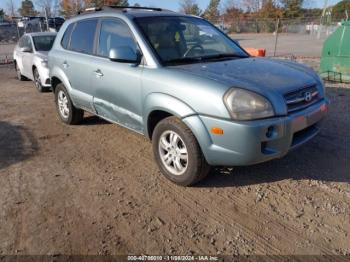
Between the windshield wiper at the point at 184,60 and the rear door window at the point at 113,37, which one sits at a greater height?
the rear door window at the point at 113,37

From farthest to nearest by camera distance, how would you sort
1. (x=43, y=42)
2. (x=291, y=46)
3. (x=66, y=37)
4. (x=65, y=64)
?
(x=291, y=46)
(x=43, y=42)
(x=66, y=37)
(x=65, y=64)

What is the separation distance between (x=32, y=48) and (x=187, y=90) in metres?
7.74

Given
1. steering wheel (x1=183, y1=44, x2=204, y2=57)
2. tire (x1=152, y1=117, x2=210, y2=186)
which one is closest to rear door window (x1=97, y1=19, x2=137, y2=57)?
steering wheel (x1=183, y1=44, x2=204, y2=57)

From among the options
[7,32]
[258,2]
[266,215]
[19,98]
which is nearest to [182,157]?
[266,215]

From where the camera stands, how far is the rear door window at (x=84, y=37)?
16.9ft

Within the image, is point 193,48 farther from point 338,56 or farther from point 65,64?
point 338,56

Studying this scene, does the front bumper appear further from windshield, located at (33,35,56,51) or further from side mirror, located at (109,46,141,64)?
windshield, located at (33,35,56,51)

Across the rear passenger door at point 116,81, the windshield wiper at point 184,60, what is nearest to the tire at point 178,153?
the rear passenger door at point 116,81

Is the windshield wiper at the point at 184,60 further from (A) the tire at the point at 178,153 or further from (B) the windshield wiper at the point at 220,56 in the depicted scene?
(A) the tire at the point at 178,153

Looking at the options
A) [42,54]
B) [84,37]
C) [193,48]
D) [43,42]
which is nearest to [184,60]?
[193,48]

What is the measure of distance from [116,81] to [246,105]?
1.85 m

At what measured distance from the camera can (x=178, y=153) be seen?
3.89 meters

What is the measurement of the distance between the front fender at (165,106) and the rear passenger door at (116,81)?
0.16 m

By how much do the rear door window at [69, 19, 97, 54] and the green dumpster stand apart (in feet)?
22.2
